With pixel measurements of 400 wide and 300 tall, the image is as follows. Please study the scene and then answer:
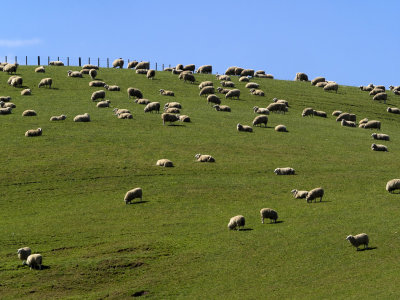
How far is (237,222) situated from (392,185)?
13153 mm

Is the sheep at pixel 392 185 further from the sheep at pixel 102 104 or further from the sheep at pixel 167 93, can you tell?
the sheep at pixel 167 93

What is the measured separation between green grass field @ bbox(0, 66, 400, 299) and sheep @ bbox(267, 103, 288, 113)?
1587 millimetres

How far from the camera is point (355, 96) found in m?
90.1

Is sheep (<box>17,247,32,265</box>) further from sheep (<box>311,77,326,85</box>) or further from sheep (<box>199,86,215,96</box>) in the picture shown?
sheep (<box>311,77,326,85</box>)

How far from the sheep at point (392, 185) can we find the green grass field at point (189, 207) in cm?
120

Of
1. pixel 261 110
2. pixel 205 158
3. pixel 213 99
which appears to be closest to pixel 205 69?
pixel 213 99

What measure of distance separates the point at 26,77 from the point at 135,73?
14.9 metres

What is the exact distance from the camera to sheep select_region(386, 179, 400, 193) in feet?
150

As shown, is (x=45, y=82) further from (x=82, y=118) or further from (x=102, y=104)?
(x=82, y=118)

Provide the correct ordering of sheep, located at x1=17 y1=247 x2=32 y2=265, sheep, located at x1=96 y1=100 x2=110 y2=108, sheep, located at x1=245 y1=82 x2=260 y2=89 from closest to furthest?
sheep, located at x1=17 y1=247 x2=32 y2=265 → sheep, located at x1=96 y1=100 x2=110 y2=108 → sheep, located at x1=245 y1=82 x2=260 y2=89

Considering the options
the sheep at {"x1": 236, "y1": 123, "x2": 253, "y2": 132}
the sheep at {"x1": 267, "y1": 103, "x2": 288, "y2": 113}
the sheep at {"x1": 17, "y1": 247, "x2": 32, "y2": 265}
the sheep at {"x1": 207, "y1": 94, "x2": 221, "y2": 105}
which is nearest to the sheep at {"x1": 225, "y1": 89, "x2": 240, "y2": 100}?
the sheep at {"x1": 207, "y1": 94, "x2": 221, "y2": 105}

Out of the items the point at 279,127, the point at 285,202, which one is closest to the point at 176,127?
the point at 279,127

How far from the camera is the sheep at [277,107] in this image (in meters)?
76.0

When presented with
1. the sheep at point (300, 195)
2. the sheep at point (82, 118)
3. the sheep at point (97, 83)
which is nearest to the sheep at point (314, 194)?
the sheep at point (300, 195)
